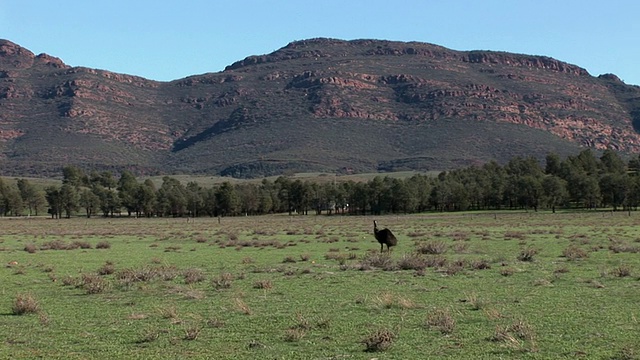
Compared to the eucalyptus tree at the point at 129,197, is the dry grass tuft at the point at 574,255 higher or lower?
lower

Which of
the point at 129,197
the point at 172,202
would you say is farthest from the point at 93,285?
the point at 129,197

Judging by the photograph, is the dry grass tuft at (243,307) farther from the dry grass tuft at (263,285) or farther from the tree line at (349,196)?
the tree line at (349,196)

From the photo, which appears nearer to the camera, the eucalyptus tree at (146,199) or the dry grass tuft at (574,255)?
the dry grass tuft at (574,255)

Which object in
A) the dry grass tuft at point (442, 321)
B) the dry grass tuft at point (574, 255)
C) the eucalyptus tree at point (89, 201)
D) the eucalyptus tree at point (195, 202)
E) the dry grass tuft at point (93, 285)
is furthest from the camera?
the eucalyptus tree at point (195, 202)

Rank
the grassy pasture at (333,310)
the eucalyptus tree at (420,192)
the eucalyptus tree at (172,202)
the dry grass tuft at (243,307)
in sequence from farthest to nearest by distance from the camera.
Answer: the eucalyptus tree at (172,202)
the eucalyptus tree at (420,192)
the dry grass tuft at (243,307)
the grassy pasture at (333,310)

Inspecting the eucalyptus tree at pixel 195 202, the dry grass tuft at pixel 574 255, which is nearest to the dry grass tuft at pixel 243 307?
the dry grass tuft at pixel 574 255

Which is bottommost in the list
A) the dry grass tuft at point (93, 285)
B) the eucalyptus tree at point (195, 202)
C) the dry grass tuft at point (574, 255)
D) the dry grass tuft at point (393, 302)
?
the dry grass tuft at point (574, 255)

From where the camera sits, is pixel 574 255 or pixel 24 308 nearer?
pixel 24 308

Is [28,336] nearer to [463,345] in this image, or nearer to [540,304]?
[463,345]

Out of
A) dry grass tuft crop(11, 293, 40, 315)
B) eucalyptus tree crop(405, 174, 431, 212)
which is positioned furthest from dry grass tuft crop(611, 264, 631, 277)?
eucalyptus tree crop(405, 174, 431, 212)

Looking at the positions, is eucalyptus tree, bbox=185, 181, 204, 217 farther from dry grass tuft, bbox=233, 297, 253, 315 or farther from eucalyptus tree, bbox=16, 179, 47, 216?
dry grass tuft, bbox=233, 297, 253, 315

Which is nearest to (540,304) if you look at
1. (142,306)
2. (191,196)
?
(142,306)

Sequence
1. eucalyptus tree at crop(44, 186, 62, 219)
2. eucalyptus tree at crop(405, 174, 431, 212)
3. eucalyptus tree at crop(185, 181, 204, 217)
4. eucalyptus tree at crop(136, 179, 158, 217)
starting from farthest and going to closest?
eucalyptus tree at crop(136, 179, 158, 217)
eucalyptus tree at crop(185, 181, 204, 217)
eucalyptus tree at crop(44, 186, 62, 219)
eucalyptus tree at crop(405, 174, 431, 212)

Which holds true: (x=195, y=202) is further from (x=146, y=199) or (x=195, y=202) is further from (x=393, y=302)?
(x=393, y=302)
